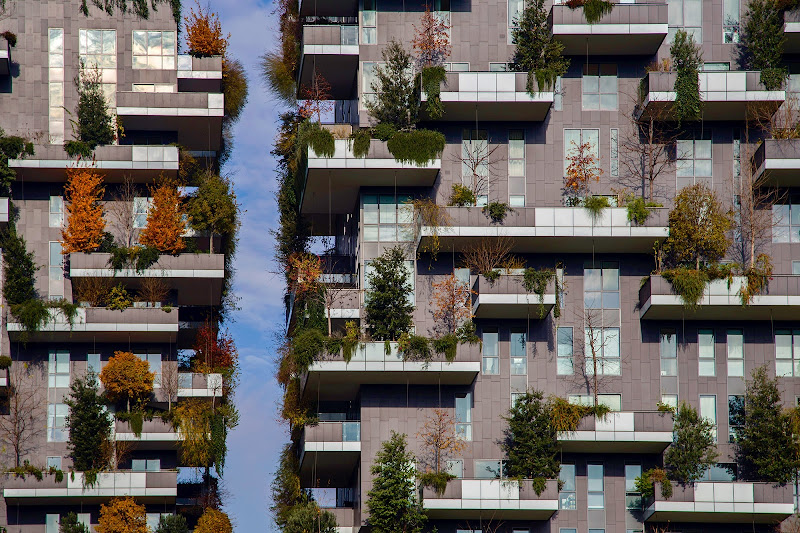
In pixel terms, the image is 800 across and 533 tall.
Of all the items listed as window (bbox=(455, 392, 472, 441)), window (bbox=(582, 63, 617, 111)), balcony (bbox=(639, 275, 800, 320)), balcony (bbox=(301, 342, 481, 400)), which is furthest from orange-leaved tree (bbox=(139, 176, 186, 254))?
balcony (bbox=(639, 275, 800, 320))

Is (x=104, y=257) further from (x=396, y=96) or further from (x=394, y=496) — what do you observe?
(x=394, y=496)

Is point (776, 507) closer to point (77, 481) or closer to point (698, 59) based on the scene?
point (698, 59)

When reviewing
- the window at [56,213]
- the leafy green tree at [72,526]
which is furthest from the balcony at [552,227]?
the leafy green tree at [72,526]

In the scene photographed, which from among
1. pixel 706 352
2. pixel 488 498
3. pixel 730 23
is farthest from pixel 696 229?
pixel 488 498

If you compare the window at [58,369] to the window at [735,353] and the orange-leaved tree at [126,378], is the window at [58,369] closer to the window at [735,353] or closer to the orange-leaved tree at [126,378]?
the orange-leaved tree at [126,378]

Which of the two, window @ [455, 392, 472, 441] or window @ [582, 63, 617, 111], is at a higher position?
window @ [582, 63, 617, 111]

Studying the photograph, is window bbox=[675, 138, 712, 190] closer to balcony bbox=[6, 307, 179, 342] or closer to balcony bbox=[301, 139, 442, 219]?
balcony bbox=[301, 139, 442, 219]

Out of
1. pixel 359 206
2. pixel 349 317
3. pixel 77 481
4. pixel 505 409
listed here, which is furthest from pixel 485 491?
pixel 77 481
